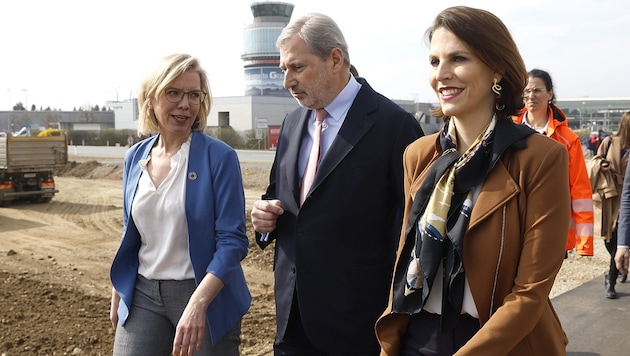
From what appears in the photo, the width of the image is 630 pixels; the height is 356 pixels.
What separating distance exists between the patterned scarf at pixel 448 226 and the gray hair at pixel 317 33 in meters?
1.04

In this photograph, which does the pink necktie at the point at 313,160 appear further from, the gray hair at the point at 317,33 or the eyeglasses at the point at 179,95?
the eyeglasses at the point at 179,95

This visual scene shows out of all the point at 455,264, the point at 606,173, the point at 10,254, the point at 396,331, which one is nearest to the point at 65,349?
the point at 396,331

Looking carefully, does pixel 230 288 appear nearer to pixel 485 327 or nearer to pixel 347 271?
pixel 347 271

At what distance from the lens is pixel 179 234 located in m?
2.92

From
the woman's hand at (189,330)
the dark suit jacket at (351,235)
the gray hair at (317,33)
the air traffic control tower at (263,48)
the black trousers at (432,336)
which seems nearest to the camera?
the black trousers at (432,336)

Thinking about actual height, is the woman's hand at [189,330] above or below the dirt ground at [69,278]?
above

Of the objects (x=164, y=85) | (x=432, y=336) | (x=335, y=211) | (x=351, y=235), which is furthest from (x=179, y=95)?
(x=432, y=336)

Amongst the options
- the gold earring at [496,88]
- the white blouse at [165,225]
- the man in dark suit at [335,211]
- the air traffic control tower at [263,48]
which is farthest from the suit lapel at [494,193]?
the air traffic control tower at [263,48]

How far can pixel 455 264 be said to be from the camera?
6.49 ft

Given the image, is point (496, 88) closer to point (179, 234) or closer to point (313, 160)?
point (313, 160)

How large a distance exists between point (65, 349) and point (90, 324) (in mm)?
781

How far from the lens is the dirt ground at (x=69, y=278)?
232 inches

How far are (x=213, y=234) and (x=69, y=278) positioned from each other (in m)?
7.17

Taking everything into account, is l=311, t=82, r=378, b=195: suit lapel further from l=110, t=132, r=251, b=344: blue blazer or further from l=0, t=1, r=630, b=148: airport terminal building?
l=0, t=1, r=630, b=148: airport terminal building
